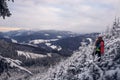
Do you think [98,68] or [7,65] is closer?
[7,65]

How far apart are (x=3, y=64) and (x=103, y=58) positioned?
28.4 feet

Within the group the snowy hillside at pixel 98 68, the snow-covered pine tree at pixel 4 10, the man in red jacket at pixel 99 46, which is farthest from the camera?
the man in red jacket at pixel 99 46

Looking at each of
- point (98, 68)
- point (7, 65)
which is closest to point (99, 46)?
point (98, 68)

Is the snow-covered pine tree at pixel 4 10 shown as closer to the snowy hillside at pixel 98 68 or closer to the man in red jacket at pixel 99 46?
the snowy hillside at pixel 98 68

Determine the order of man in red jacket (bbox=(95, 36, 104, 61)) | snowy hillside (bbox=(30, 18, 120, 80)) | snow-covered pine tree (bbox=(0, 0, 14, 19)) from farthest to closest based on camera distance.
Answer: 1. man in red jacket (bbox=(95, 36, 104, 61))
2. snowy hillside (bbox=(30, 18, 120, 80))
3. snow-covered pine tree (bbox=(0, 0, 14, 19))

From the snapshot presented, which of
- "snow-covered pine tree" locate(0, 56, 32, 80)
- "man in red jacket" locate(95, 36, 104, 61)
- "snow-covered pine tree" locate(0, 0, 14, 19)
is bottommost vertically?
"man in red jacket" locate(95, 36, 104, 61)

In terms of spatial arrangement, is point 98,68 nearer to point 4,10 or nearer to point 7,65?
point 7,65

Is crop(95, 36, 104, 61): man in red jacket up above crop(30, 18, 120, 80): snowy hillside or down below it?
above

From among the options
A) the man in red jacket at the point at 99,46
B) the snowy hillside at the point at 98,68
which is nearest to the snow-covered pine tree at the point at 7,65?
the snowy hillside at the point at 98,68

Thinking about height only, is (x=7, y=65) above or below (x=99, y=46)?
above

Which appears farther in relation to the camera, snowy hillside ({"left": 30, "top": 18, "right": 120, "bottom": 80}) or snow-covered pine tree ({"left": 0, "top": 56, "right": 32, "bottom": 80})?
snowy hillside ({"left": 30, "top": 18, "right": 120, "bottom": 80})

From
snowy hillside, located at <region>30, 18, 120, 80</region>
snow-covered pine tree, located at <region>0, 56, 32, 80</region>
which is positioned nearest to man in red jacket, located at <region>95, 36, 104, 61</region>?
snowy hillside, located at <region>30, 18, 120, 80</region>

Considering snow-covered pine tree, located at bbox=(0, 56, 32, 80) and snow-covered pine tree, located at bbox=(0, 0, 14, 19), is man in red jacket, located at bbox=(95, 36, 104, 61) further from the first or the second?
snow-covered pine tree, located at bbox=(0, 0, 14, 19)

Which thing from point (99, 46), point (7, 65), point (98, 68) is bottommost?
point (98, 68)
